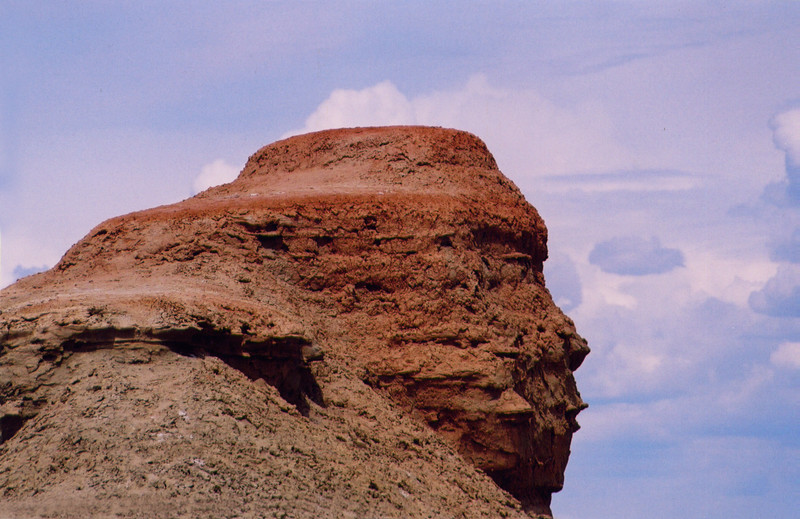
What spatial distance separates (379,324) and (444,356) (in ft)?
4.75

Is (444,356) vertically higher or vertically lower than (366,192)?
lower

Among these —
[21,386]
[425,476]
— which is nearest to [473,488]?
[425,476]

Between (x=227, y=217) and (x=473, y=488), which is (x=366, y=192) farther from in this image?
(x=473, y=488)

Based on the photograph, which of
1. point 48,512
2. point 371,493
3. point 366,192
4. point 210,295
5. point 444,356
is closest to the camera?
point 48,512

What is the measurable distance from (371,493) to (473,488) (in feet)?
12.5

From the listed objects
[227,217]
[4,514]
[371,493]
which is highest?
[227,217]

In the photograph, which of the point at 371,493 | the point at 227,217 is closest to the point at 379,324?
the point at 227,217

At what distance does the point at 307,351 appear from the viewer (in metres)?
24.6

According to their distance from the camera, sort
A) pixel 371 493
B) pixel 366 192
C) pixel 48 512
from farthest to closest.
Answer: pixel 366 192
pixel 371 493
pixel 48 512

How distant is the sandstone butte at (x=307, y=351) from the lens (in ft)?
68.8

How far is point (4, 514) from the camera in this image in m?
19.7

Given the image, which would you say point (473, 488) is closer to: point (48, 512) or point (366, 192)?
point (366, 192)

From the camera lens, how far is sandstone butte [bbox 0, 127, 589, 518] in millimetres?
20984

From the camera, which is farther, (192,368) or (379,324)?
(379,324)
